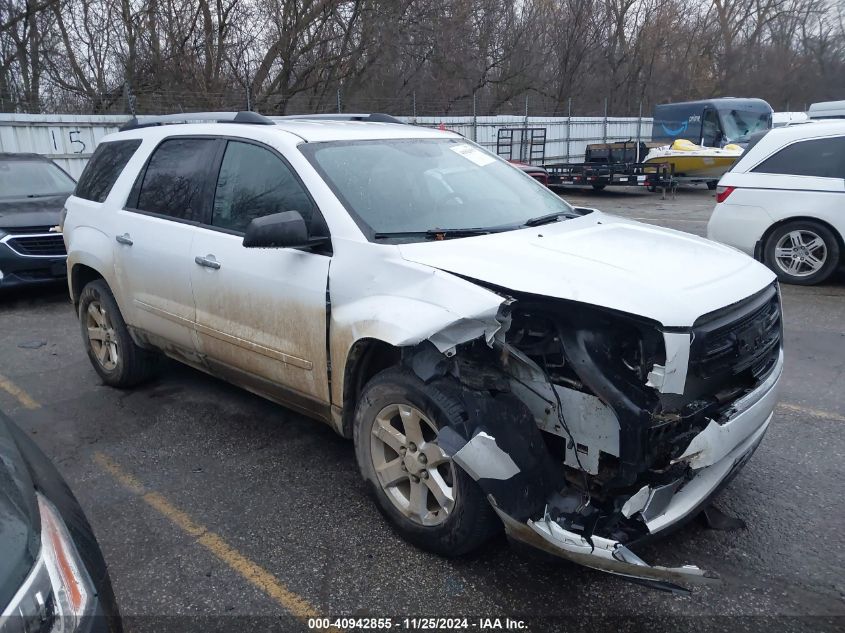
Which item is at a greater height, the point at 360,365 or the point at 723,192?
the point at 723,192

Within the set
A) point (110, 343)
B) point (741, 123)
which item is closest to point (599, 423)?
point (110, 343)

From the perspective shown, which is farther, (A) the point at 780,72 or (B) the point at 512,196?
(A) the point at 780,72

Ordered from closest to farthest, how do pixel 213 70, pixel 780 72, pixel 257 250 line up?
pixel 257 250, pixel 213 70, pixel 780 72

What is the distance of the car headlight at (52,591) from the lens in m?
1.46

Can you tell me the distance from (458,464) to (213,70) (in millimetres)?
19014

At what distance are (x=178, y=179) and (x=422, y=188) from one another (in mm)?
1656

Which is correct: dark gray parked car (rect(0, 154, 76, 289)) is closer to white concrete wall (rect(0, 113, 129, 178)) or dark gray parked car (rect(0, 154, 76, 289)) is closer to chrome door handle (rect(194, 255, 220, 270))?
chrome door handle (rect(194, 255, 220, 270))

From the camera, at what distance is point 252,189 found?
3.79m

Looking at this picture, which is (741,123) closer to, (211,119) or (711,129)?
(711,129)

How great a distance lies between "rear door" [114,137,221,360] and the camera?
4.06 m

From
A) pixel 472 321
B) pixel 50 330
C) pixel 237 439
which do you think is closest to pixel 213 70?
pixel 50 330

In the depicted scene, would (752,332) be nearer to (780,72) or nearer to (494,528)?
(494,528)

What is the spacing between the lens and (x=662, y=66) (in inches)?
1442

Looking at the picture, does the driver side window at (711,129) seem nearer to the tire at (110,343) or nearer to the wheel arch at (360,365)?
the tire at (110,343)
